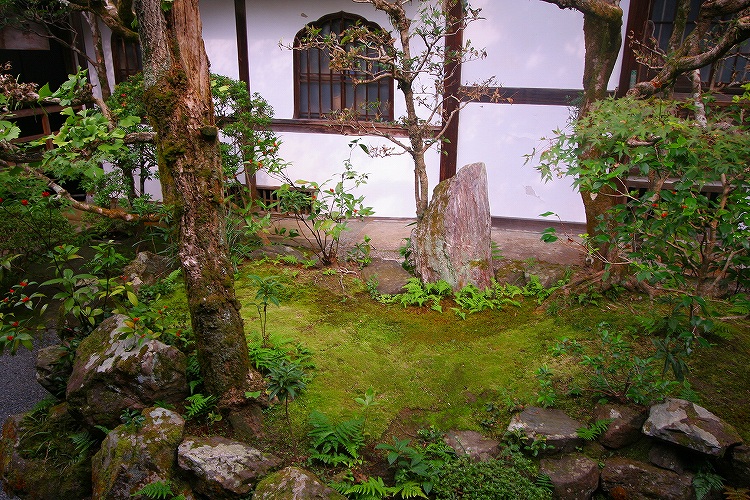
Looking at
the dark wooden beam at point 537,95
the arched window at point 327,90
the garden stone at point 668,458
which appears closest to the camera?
the garden stone at point 668,458

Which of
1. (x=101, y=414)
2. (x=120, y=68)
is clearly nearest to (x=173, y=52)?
(x=101, y=414)

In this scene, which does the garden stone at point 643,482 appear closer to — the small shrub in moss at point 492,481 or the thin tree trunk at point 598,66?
the small shrub in moss at point 492,481

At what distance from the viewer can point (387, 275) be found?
23.2ft

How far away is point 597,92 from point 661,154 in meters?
1.88

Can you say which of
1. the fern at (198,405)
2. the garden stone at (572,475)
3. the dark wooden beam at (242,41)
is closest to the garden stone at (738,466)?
the garden stone at (572,475)

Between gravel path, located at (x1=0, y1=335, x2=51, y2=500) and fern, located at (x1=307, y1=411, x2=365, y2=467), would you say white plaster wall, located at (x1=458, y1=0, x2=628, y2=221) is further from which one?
gravel path, located at (x1=0, y1=335, x2=51, y2=500)

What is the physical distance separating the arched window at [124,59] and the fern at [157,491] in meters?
7.85

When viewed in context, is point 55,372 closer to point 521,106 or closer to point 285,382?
point 285,382

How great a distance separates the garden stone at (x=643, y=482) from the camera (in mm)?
4199

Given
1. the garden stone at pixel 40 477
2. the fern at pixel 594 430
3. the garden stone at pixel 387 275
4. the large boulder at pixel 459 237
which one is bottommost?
the garden stone at pixel 40 477

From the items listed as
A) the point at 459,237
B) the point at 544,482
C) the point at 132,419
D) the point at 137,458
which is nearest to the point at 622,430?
the point at 544,482

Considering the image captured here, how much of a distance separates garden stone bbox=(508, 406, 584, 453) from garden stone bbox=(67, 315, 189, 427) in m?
2.75

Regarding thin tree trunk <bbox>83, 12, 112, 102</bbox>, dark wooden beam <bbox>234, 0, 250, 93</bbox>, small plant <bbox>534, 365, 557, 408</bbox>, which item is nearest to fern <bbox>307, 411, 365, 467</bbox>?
small plant <bbox>534, 365, 557, 408</bbox>

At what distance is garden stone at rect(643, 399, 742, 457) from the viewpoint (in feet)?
13.5
